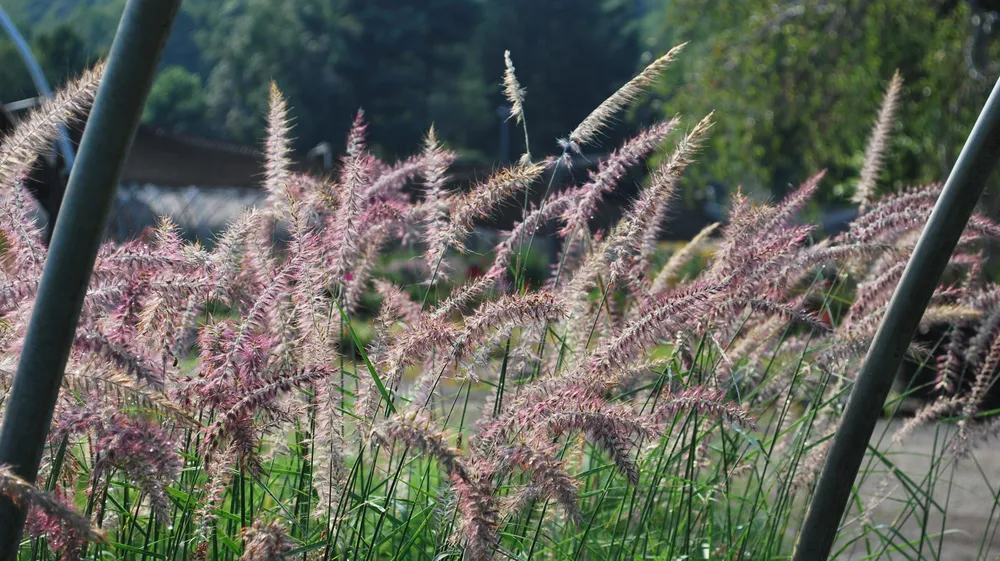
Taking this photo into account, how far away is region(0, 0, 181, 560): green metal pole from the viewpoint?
1.23 meters

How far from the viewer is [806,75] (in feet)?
37.7

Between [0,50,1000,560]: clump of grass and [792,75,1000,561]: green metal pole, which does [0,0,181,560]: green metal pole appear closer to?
[0,50,1000,560]: clump of grass

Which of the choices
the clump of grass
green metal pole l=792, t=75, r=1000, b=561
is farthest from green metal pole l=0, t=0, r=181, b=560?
green metal pole l=792, t=75, r=1000, b=561

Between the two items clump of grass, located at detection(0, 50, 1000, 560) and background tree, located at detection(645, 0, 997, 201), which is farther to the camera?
background tree, located at detection(645, 0, 997, 201)

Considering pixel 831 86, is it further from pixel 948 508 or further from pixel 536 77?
pixel 536 77

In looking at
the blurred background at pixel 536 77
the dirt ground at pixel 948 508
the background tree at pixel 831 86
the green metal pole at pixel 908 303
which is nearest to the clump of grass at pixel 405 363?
the green metal pole at pixel 908 303

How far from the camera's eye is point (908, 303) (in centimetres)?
171

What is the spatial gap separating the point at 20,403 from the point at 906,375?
8.09m

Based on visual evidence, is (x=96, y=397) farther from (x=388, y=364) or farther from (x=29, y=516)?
(x=388, y=364)

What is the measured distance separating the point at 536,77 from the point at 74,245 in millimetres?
48405

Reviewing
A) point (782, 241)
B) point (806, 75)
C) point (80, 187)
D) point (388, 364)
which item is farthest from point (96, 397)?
point (806, 75)

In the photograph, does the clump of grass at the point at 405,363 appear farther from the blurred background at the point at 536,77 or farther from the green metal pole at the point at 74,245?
the blurred background at the point at 536,77

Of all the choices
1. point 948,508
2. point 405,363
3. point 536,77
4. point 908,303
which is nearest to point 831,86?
point 948,508

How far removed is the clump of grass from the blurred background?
34 cm
